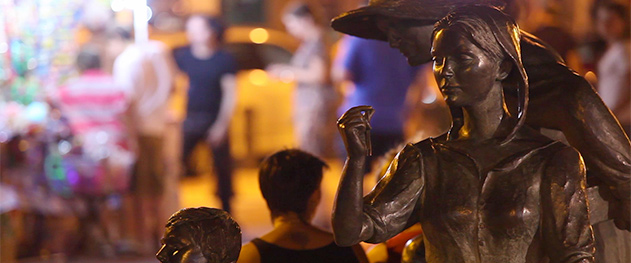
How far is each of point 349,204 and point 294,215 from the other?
0.98 m

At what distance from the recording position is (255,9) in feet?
56.2

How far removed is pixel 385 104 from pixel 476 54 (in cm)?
525

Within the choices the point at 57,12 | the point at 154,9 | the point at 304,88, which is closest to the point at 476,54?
the point at 304,88

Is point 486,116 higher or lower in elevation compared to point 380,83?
higher

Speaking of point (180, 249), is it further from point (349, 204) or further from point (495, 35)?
point (495, 35)

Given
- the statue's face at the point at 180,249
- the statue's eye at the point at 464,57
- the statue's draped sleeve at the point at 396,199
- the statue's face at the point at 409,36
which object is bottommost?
the statue's face at the point at 180,249

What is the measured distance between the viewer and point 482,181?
2.33m

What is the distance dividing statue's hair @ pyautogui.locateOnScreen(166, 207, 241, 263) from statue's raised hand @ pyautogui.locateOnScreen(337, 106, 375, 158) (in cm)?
36

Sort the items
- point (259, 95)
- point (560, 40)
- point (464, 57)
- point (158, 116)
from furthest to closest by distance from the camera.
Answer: point (259, 95)
point (158, 116)
point (560, 40)
point (464, 57)

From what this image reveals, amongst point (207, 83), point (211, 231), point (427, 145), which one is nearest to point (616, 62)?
A: point (207, 83)

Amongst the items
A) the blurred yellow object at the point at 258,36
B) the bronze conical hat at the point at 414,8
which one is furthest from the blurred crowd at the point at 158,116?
the bronze conical hat at the point at 414,8

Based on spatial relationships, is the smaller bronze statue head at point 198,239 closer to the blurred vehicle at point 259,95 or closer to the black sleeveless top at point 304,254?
the black sleeveless top at point 304,254

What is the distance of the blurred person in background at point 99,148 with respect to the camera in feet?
27.1

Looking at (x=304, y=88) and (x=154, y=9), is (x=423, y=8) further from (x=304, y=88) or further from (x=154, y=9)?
(x=154, y=9)
